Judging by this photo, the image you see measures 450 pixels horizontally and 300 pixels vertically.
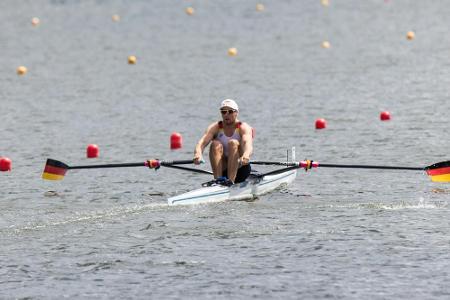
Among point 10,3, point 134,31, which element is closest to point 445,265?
point 134,31

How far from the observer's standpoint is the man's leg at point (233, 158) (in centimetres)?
2112

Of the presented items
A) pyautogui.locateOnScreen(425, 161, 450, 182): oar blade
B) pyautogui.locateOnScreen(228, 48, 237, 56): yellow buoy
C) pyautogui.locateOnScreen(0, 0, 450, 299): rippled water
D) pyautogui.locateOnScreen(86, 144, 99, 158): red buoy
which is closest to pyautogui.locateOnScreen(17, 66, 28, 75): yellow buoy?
pyautogui.locateOnScreen(0, 0, 450, 299): rippled water

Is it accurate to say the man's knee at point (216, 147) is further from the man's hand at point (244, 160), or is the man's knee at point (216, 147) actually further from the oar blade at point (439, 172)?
the oar blade at point (439, 172)

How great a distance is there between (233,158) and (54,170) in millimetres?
3936

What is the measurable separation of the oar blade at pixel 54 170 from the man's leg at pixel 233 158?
11.7 ft

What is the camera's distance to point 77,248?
17469mm

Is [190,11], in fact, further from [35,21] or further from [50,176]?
[50,176]

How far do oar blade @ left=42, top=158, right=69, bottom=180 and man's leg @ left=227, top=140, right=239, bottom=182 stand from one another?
358 cm

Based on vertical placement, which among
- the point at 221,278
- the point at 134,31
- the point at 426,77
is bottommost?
the point at 221,278

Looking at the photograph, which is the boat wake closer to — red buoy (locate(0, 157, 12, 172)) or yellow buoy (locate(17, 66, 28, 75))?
red buoy (locate(0, 157, 12, 172))

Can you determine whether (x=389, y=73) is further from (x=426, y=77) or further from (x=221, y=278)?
(x=221, y=278)

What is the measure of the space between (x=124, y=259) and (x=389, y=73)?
24.6 meters

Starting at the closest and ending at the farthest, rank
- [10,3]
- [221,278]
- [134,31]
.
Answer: [221,278] < [134,31] < [10,3]

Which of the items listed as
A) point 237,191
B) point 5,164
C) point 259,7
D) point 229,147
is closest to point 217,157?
point 229,147
